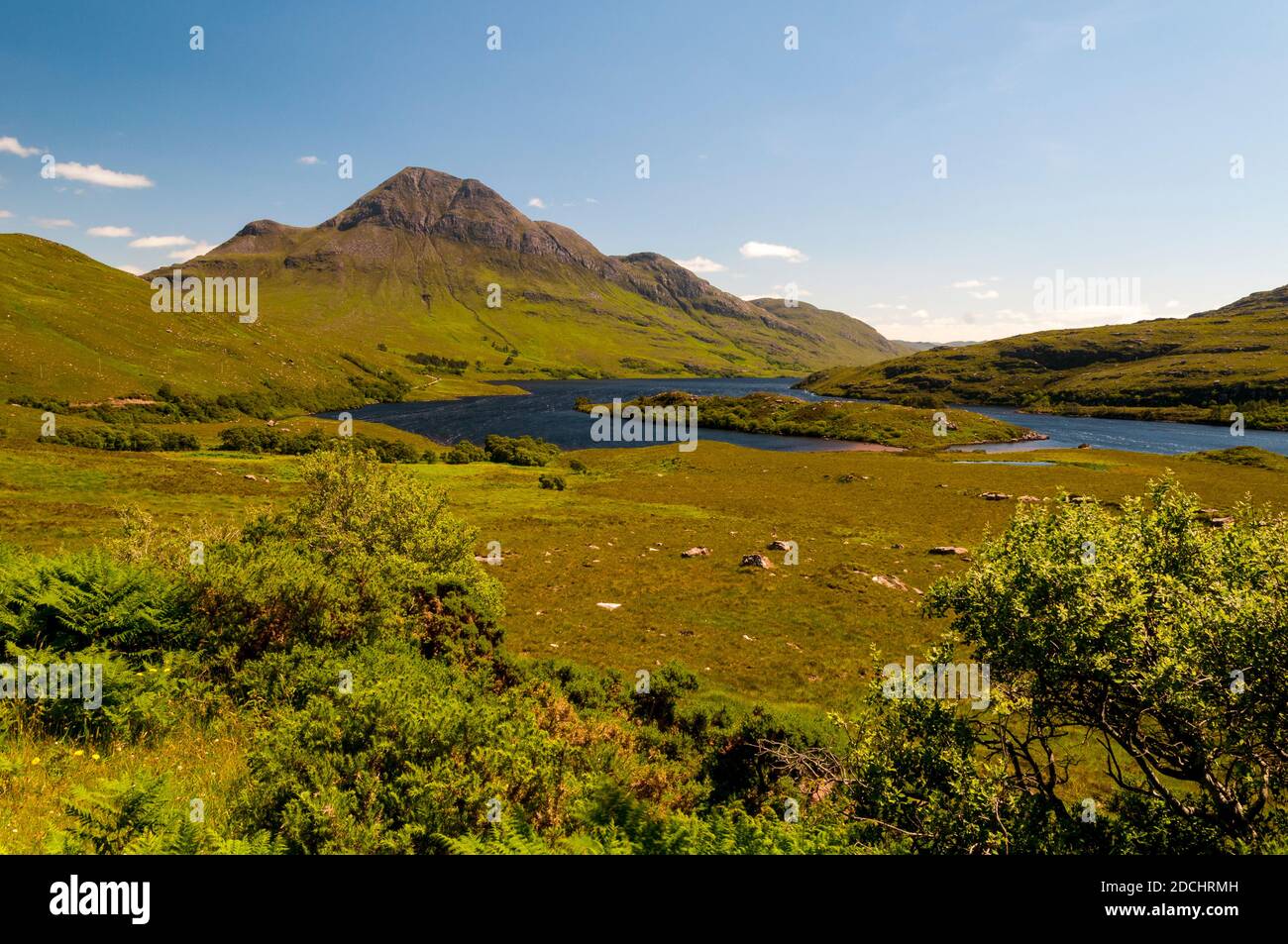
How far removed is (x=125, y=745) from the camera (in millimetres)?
10852

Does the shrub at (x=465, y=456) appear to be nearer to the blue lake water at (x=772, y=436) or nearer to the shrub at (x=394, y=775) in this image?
the blue lake water at (x=772, y=436)

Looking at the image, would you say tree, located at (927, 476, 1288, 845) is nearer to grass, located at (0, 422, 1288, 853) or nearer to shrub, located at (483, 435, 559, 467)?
grass, located at (0, 422, 1288, 853)

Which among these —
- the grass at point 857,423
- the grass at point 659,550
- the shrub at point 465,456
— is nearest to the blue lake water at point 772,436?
the grass at point 857,423

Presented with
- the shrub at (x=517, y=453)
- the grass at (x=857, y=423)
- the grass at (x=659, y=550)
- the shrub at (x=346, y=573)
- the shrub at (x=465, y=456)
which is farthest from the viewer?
the grass at (x=857, y=423)

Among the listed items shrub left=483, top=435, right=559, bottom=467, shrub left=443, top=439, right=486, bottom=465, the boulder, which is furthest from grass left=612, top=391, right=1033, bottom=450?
the boulder

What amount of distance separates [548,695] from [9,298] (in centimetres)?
22827

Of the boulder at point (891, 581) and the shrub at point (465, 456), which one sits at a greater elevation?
the shrub at point (465, 456)

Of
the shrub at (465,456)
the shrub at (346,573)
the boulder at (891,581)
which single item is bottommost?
the boulder at (891,581)

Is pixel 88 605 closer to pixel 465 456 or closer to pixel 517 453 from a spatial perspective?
pixel 517 453

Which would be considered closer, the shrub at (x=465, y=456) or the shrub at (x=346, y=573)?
the shrub at (x=346, y=573)
